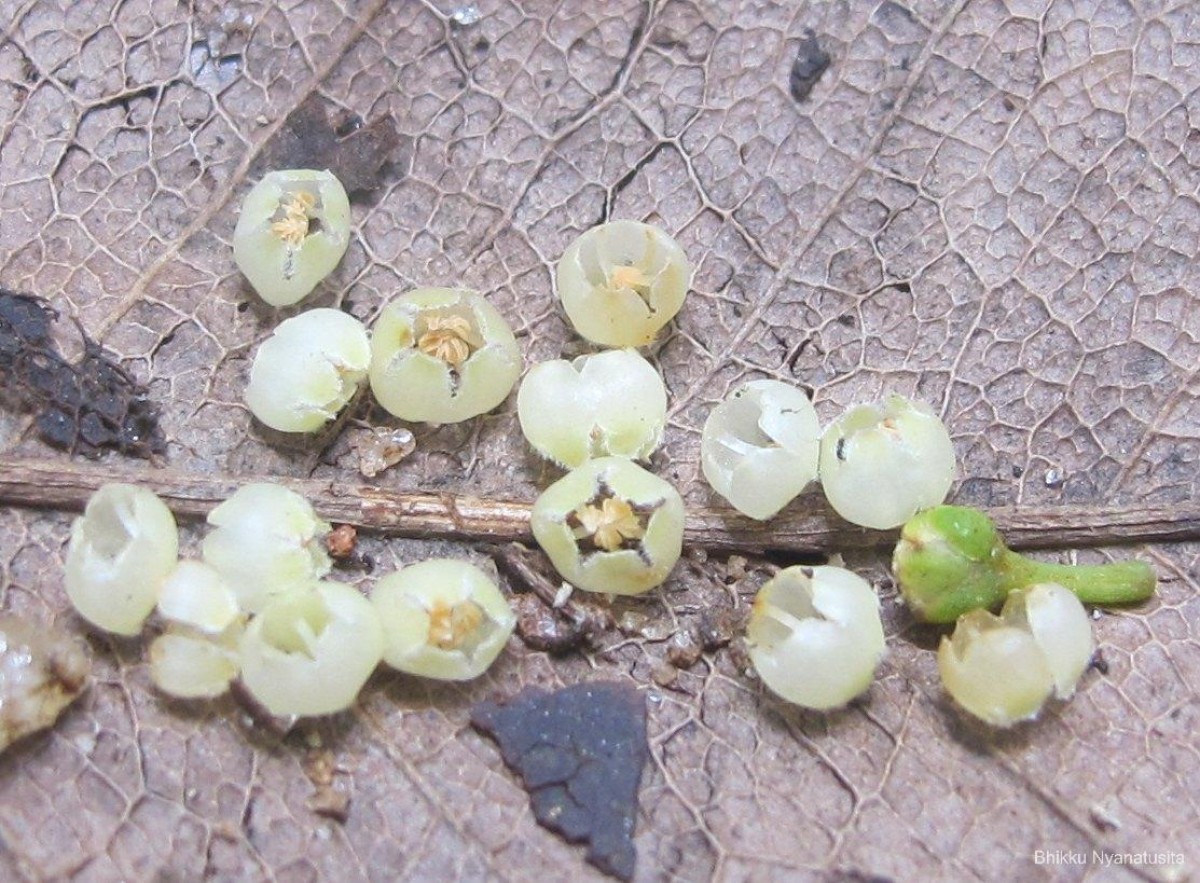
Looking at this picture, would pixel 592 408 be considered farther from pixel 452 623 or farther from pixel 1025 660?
pixel 1025 660

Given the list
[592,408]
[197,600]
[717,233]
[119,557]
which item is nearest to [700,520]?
[592,408]

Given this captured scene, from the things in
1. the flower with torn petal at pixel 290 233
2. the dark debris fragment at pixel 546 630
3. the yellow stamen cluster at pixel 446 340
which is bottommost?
the dark debris fragment at pixel 546 630

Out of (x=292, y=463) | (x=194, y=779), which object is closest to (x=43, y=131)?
(x=292, y=463)

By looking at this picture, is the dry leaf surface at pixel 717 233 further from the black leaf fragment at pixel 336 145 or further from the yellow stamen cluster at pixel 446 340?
the yellow stamen cluster at pixel 446 340

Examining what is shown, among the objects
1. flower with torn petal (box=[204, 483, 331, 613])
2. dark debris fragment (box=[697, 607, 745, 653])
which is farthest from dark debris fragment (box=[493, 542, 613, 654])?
flower with torn petal (box=[204, 483, 331, 613])

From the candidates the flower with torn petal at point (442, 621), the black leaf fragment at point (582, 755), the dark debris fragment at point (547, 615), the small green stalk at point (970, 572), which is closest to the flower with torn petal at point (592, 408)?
the dark debris fragment at point (547, 615)

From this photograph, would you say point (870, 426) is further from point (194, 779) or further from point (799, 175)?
point (194, 779)
